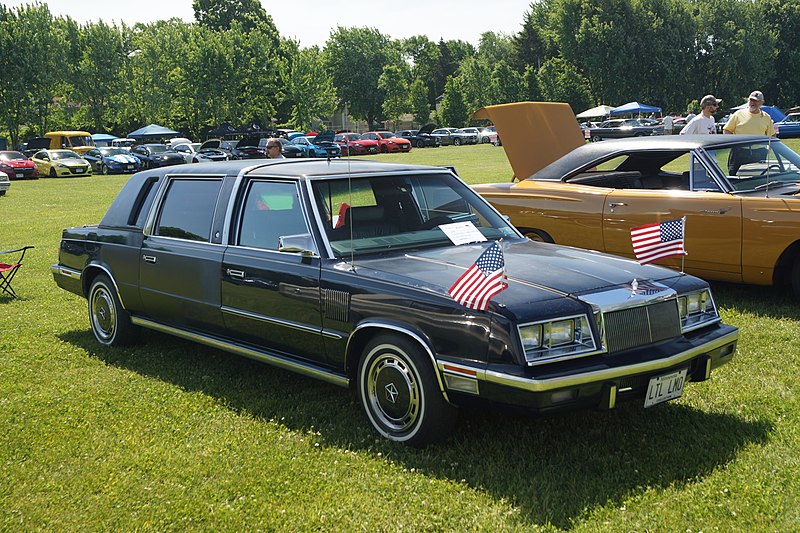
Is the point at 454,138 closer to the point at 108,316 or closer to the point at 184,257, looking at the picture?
the point at 108,316

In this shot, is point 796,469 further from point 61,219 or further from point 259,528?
point 61,219

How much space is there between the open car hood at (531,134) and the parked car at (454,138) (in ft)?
180

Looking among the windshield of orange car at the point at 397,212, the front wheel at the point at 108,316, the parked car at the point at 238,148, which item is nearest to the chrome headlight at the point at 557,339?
the windshield of orange car at the point at 397,212

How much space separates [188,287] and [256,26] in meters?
83.6

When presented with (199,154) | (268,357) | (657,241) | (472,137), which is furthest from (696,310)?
(472,137)

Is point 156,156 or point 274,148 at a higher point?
point 274,148

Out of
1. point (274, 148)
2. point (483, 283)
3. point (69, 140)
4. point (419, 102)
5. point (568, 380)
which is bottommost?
point (568, 380)

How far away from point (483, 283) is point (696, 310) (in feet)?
4.95

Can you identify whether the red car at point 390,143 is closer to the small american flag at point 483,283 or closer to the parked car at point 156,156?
the parked car at point 156,156

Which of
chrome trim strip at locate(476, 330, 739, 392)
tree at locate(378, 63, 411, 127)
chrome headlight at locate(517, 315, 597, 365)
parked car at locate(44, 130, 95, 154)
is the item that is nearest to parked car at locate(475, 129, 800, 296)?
chrome trim strip at locate(476, 330, 739, 392)

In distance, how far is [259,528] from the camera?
12.1 feet

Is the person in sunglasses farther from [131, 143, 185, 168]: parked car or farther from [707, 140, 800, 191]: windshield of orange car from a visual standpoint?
[131, 143, 185, 168]: parked car

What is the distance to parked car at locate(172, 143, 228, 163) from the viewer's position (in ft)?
131

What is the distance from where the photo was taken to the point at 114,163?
3931 centimetres
